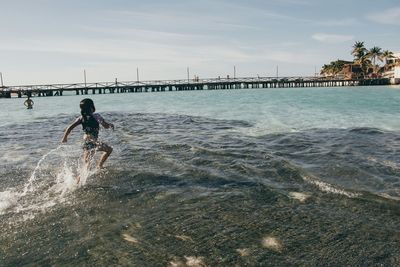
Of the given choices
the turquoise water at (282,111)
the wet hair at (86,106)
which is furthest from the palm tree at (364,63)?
the wet hair at (86,106)

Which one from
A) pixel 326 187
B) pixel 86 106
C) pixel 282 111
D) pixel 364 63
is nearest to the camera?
pixel 326 187

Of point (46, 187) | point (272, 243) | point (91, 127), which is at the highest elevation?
point (91, 127)

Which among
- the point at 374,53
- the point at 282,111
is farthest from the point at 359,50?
the point at 282,111

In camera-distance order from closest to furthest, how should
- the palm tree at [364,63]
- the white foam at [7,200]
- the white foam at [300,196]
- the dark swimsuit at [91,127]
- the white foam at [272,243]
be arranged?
the white foam at [272,243] < the white foam at [7,200] < the white foam at [300,196] < the dark swimsuit at [91,127] < the palm tree at [364,63]

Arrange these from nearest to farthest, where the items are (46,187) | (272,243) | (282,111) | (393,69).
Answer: (272,243) < (46,187) < (282,111) < (393,69)

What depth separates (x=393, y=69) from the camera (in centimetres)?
7894

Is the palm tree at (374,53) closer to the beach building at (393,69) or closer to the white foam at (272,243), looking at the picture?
the beach building at (393,69)

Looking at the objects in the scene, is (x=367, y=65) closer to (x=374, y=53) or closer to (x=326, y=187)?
(x=374, y=53)

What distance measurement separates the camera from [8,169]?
9.28 metres

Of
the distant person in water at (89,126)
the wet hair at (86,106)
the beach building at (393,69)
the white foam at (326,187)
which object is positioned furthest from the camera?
the beach building at (393,69)

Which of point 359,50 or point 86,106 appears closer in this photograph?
point 86,106

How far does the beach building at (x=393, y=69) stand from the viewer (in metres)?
71.2

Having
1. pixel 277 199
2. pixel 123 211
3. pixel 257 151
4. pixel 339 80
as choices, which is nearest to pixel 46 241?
pixel 123 211

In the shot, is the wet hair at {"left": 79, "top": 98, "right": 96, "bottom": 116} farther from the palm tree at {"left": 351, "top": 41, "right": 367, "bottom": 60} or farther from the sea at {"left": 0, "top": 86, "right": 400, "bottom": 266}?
the palm tree at {"left": 351, "top": 41, "right": 367, "bottom": 60}
